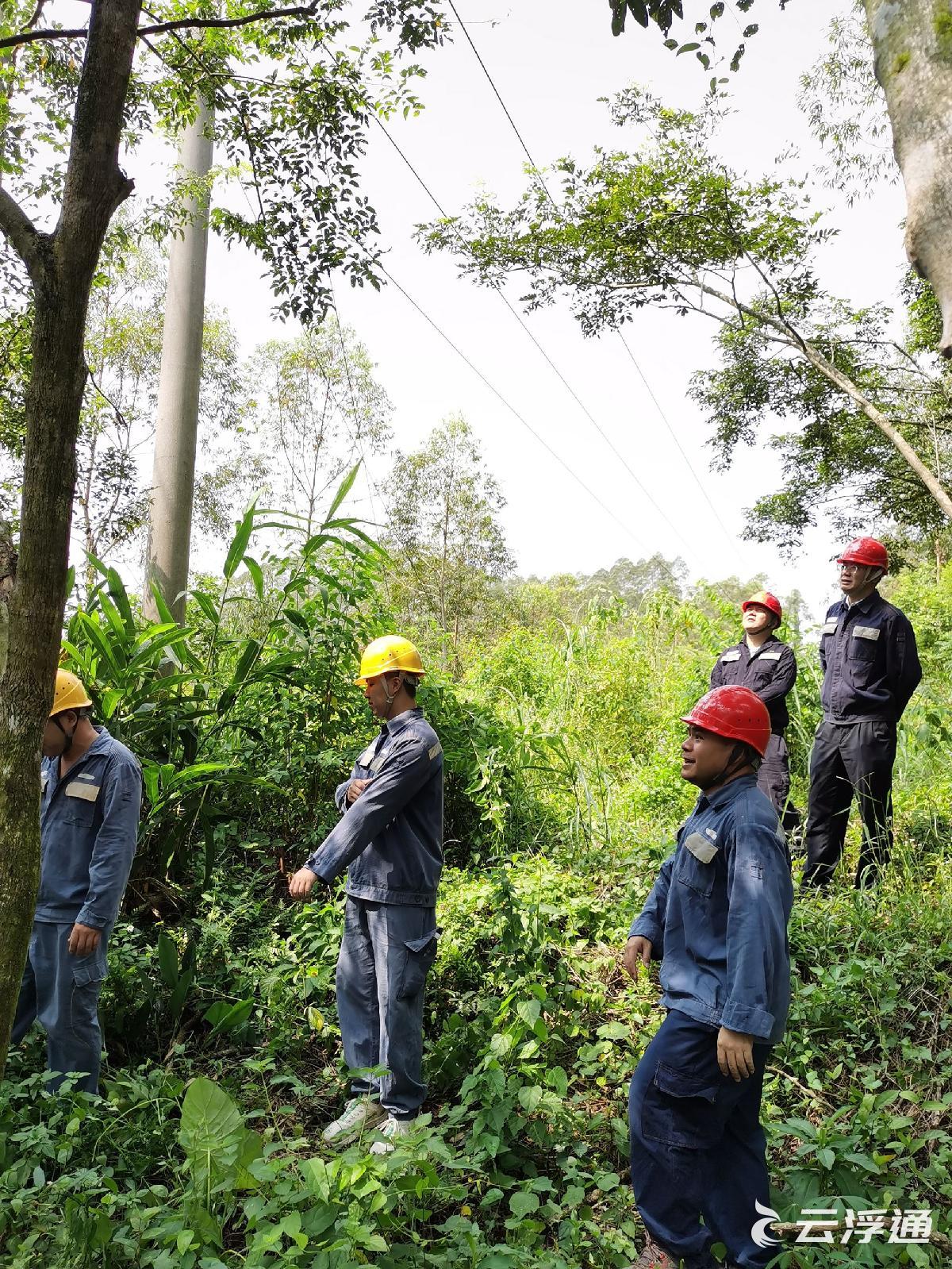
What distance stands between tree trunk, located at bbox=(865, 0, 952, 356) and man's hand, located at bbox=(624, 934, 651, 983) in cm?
182

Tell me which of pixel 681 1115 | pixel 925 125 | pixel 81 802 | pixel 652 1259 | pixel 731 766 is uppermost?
pixel 925 125

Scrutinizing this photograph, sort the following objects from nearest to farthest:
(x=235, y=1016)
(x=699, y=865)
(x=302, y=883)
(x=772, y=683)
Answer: (x=699, y=865)
(x=302, y=883)
(x=235, y=1016)
(x=772, y=683)

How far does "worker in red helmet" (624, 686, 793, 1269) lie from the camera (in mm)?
2473

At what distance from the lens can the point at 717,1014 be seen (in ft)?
8.25

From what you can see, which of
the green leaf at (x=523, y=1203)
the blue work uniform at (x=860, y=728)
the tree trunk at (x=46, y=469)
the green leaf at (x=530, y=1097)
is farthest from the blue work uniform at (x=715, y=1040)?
the blue work uniform at (x=860, y=728)

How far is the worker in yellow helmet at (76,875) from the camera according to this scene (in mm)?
3369

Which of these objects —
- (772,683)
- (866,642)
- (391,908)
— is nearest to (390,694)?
(391,908)

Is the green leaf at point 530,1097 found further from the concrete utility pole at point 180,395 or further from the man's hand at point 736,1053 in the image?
the concrete utility pole at point 180,395

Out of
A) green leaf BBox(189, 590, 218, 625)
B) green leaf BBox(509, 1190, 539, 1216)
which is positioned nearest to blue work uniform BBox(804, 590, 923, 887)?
green leaf BBox(509, 1190, 539, 1216)

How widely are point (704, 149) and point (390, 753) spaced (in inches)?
407

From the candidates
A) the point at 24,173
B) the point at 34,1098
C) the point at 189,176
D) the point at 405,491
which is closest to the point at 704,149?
the point at 189,176

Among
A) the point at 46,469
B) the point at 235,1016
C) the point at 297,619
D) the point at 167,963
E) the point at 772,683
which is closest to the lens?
the point at 46,469

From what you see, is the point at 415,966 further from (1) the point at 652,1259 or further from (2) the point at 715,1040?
(2) the point at 715,1040

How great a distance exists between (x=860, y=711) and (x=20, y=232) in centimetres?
442
